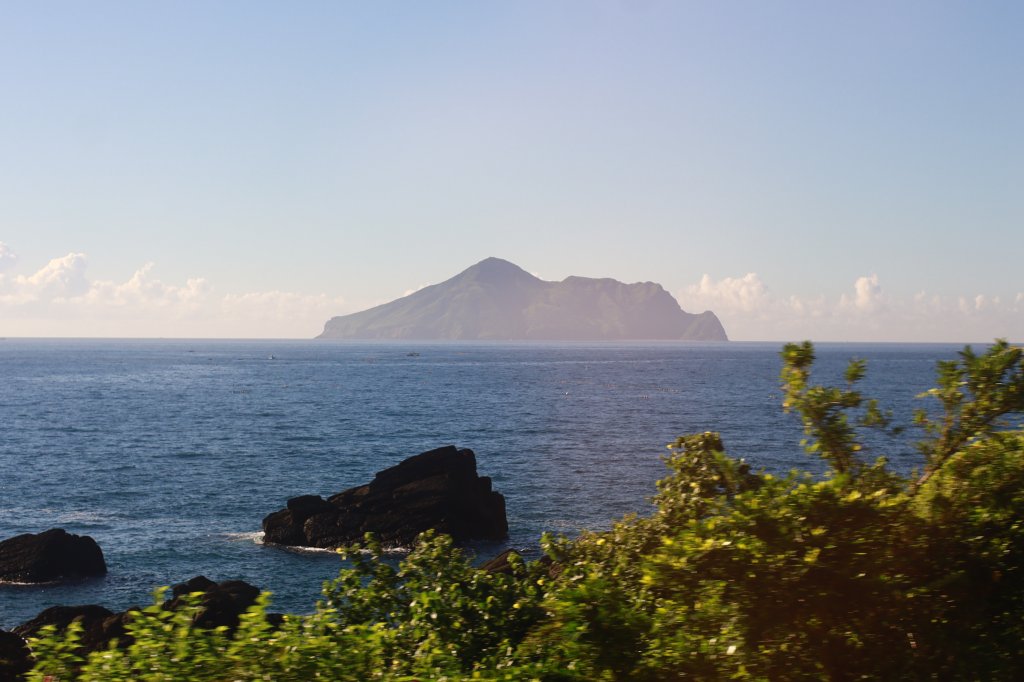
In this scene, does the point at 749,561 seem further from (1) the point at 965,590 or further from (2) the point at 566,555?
(2) the point at 566,555

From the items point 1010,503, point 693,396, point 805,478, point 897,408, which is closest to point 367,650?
point 805,478

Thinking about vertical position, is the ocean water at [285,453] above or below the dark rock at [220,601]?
below

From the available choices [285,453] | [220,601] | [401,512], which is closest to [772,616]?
[220,601]

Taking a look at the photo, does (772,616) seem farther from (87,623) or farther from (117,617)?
(87,623)

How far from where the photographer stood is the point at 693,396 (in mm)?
130375

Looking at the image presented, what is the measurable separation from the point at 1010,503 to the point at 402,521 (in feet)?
130

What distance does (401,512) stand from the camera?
45625 millimetres

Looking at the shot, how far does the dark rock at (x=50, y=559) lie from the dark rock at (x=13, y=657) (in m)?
13.7

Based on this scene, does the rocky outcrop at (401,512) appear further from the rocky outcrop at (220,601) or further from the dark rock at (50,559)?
the rocky outcrop at (220,601)

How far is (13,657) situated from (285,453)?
51.4 metres

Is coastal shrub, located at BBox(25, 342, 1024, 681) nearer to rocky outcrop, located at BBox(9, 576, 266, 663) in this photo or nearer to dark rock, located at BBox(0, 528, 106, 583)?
rocky outcrop, located at BBox(9, 576, 266, 663)

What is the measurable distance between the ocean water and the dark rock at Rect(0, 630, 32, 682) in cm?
1025

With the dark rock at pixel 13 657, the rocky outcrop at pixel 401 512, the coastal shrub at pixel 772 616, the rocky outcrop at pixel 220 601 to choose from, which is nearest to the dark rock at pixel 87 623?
the dark rock at pixel 13 657

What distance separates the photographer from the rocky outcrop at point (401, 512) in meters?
43.6
